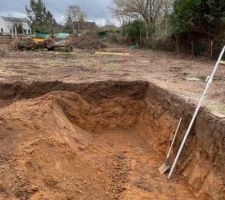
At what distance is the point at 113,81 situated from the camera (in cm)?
792

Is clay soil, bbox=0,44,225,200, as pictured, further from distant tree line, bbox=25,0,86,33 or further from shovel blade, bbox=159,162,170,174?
distant tree line, bbox=25,0,86,33

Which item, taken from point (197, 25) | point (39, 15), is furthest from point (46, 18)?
point (197, 25)

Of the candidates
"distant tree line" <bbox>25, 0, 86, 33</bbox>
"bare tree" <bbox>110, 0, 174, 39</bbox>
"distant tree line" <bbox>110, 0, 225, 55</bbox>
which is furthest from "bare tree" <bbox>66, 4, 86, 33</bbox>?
"distant tree line" <bbox>110, 0, 225, 55</bbox>

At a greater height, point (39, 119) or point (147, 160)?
point (39, 119)

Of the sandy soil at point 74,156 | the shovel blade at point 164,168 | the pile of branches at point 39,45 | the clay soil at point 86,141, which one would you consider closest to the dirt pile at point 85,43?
the pile of branches at point 39,45

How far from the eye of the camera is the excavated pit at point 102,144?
14.2ft

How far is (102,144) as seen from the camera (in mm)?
6793

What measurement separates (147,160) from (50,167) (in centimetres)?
234

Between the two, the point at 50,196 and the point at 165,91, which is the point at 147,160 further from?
the point at 50,196

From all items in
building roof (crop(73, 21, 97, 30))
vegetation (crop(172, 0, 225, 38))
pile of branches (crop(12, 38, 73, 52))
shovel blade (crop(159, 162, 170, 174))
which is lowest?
shovel blade (crop(159, 162, 170, 174))

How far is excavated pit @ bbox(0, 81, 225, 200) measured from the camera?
4.32 m

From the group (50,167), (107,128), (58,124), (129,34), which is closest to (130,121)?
(107,128)

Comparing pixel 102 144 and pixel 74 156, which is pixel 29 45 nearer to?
pixel 102 144

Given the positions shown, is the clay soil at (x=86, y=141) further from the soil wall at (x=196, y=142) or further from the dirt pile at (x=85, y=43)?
the dirt pile at (x=85, y=43)
